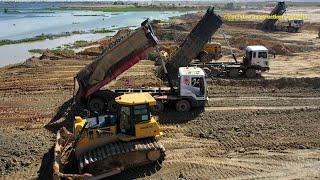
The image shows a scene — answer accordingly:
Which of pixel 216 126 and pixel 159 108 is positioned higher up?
pixel 159 108

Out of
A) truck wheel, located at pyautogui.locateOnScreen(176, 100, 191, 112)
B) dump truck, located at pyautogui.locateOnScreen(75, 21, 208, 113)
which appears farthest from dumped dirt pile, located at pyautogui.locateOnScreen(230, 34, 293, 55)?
truck wheel, located at pyautogui.locateOnScreen(176, 100, 191, 112)

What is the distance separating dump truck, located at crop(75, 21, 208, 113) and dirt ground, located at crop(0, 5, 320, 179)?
717mm

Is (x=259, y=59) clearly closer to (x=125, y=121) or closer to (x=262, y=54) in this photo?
(x=262, y=54)

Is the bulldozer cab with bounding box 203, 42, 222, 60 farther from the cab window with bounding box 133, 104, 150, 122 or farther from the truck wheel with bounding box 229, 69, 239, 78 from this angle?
the cab window with bounding box 133, 104, 150, 122

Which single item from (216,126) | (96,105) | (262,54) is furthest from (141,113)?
(262,54)

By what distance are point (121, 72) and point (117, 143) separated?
6.27 meters

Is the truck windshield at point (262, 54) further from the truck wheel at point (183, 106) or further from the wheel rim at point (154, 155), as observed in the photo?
the wheel rim at point (154, 155)

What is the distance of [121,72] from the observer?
1983cm

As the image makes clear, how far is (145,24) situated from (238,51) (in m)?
20.2

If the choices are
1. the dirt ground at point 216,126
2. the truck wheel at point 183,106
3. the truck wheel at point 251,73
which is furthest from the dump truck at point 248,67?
the truck wheel at point 183,106

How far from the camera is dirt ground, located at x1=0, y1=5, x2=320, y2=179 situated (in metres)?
14.4

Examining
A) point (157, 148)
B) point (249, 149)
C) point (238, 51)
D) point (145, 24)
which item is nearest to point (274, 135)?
point (249, 149)

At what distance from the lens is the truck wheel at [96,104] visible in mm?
20672

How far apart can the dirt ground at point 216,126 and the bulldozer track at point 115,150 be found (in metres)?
0.78
